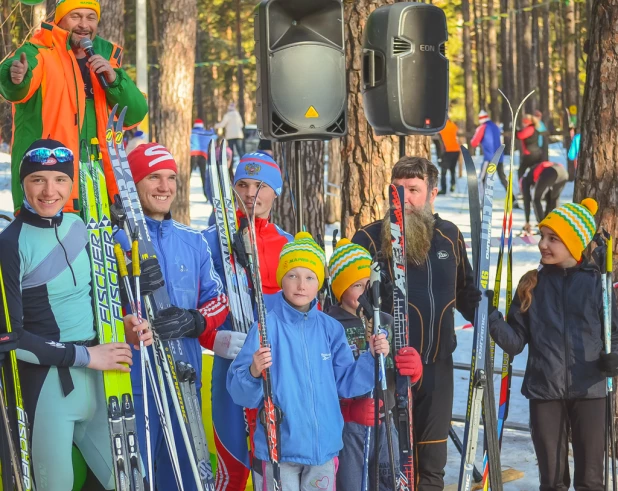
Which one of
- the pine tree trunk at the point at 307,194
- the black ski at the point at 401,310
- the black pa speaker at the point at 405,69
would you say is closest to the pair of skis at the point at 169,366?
the black ski at the point at 401,310

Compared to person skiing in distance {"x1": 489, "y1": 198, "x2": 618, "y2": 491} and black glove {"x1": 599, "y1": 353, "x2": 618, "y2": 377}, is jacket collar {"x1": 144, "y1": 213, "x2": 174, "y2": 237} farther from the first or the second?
black glove {"x1": 599, "y1": 353, "x2": 618, "y2": 377}

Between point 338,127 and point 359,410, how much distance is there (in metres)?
1.82

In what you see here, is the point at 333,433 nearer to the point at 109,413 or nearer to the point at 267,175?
the point at 109,413

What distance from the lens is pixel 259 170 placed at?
3852 millimetres

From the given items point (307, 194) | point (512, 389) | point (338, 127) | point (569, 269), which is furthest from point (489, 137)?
point (569, 269)

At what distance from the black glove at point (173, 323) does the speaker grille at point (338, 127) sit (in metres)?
1.71

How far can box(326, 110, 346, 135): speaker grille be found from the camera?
4664 millimetres

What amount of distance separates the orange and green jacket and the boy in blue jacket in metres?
1.34

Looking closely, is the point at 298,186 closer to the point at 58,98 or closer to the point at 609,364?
the point at 58,98

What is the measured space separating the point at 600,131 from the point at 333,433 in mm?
2468

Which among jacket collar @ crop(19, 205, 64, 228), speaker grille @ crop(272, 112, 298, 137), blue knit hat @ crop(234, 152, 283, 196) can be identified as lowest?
jacket collar @ crop(19, 205, 64, 228)

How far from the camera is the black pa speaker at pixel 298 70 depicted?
4539mm

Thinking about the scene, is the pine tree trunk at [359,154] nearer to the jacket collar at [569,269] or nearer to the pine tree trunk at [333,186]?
the jacket collar at [569,269]

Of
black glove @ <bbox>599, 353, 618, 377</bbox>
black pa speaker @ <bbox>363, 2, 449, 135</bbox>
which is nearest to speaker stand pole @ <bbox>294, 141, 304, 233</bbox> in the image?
black pa speaker @ <bbox>363, 2, 449, 135</bbox>
